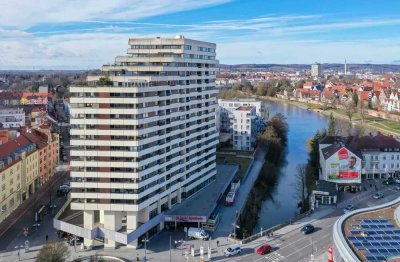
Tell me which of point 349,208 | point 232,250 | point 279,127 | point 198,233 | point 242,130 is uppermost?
point 242,130

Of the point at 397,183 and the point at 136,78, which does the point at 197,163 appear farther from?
the point at 397,183

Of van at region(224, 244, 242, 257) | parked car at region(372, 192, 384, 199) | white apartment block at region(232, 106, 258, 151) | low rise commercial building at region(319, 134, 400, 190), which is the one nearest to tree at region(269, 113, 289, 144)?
white apartment block at region(232, 106, 258, 151)

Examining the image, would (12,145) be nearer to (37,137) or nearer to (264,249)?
(37,137)

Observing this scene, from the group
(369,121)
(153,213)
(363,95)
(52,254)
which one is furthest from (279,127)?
(363,95)

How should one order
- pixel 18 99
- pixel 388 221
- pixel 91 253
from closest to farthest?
pixel 388 221 → pixel 91 253 → pixel 18 99

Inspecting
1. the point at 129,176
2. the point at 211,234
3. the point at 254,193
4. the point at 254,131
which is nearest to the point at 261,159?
the point at 254,131

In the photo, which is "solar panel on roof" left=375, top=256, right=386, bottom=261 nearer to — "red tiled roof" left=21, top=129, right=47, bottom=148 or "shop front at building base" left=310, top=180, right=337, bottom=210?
"shop front at building base" left=310, top=180, right=337, bottom=210

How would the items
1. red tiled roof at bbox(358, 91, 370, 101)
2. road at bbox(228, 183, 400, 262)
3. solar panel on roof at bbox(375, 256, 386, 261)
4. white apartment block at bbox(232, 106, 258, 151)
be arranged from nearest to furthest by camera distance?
1. solar panel on roof at bbox(375, 256, 386, 261)
2. road at bbox(228, 183, 400, 262)
3. white apartment block at bbox(232, 106, 258, 151)
4. red tiled roof at bbox(358, 91, 370, 101)
